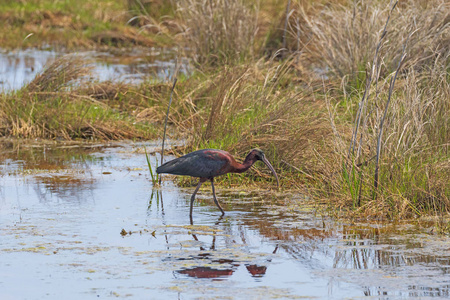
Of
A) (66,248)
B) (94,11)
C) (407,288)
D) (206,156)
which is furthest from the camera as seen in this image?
(94,11)

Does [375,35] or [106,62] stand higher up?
[106,62]

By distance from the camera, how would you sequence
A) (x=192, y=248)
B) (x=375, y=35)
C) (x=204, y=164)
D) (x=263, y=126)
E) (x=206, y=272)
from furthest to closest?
(x=375, y=35) < (x=263, y=126) < (x=204, y=164) < (x=192, y=248) < (x=206, y=272)

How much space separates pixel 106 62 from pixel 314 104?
10.7 metres

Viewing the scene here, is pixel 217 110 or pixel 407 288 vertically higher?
pixel 217 110

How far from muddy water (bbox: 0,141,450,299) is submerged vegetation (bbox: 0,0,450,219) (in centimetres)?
52

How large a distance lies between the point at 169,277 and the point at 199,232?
4.51 feet

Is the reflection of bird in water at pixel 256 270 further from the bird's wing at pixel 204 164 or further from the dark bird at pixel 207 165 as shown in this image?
the bird's wing at pixel 204 164

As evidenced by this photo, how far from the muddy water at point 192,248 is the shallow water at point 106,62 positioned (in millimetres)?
7988

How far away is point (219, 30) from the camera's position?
14.8m

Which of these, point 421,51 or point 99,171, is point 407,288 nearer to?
point 99,171

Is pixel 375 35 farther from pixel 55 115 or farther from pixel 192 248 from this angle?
pixel 192 248

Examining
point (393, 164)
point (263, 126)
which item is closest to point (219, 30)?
point (263, 126)

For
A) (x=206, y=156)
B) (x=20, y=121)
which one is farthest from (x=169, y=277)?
(x=20, y=121)

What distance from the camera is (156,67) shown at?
19.2 m
